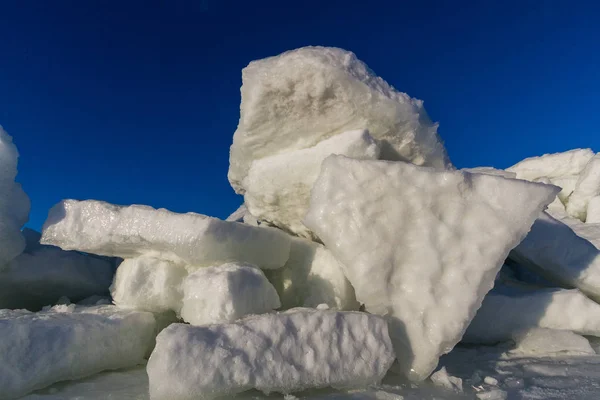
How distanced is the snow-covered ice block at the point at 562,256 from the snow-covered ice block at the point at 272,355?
7.59 ft

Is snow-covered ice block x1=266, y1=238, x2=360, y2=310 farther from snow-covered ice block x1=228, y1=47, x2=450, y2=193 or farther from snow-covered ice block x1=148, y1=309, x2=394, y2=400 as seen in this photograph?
snow-covered ice block x1=228, y1=47, x2=450, y2=193

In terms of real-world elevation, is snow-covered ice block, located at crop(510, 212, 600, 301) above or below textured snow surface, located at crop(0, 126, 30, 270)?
below

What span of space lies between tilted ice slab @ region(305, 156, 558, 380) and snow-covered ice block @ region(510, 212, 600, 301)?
1.58 meters

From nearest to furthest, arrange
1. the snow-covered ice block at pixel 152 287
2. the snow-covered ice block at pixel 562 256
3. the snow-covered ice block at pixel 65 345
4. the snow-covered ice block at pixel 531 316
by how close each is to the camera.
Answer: the snow-covered ice block at pixel 65 345
the snow-covered ice block at pixel 152 287
the snow-covered ice block at pixel 531 316
the snow-covered ice block at pixel 562 256

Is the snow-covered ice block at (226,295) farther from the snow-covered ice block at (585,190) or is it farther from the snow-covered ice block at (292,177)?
the snow-covered ice block at (585,190)

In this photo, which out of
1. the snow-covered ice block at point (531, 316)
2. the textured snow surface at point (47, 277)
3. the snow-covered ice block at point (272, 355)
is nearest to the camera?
the snow-covered ice block at point (272, 355)

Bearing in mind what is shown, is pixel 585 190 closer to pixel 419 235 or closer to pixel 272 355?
pixel 419 235

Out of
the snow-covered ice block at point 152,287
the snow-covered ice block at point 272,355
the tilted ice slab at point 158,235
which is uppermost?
the tilted ice slab at point 158,235

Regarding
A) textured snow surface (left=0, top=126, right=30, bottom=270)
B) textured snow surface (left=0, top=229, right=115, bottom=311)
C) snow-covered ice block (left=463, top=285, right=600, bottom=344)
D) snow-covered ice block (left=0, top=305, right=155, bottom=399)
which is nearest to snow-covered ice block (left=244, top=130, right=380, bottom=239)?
snow-covered ice block (left=0, top=305, right=155, bottom=399)

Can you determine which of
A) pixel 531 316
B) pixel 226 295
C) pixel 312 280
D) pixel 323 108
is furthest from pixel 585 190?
pixel 226 295

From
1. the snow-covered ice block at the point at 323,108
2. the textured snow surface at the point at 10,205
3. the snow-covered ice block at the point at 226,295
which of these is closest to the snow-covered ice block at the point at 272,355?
the snow-covered ice block at the point at 226,295

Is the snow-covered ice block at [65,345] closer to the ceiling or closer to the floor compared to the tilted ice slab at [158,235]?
closer to the floor

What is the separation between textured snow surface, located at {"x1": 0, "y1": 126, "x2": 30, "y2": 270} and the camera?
3430 millimetres

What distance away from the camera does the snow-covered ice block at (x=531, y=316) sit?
132 inches
